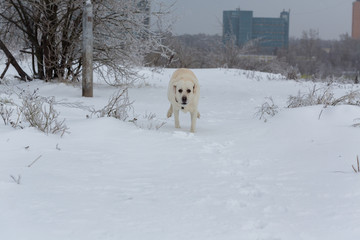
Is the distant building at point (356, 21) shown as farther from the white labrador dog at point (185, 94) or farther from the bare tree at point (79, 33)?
the white labrador dog at point (185, 94)

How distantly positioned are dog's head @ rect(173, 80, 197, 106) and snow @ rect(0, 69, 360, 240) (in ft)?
1.57

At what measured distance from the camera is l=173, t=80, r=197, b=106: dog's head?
512 centimetres

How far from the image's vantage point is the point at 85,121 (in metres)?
4.48

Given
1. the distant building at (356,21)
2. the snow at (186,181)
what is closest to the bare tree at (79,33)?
the snow at (186,181)

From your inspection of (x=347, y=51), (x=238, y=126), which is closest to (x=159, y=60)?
(x=238, y=126)

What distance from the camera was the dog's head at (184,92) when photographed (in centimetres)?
512

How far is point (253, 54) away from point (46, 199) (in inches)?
1182

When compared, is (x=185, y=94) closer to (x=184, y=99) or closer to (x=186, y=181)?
(x=184, y=99)

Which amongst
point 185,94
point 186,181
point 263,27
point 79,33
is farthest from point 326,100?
point 263,27

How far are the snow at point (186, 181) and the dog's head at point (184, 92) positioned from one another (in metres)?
0.48

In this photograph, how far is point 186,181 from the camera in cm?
293

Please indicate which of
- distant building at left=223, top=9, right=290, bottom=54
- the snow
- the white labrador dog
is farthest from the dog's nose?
distant building at left=223, top=9, right=290, bottom=54

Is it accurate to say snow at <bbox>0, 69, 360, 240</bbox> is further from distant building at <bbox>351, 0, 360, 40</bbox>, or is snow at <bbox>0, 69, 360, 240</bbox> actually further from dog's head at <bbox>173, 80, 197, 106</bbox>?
distant building at <bbox>351, 0, 360, 40</bbox>

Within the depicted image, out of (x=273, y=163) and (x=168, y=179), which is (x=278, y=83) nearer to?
(x=273, y=163)
